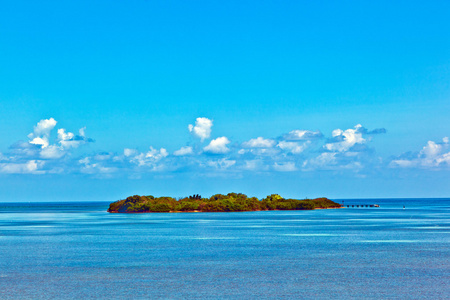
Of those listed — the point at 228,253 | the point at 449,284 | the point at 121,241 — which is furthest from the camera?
the point at 121,241

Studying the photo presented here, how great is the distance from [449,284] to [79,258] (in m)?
31.6

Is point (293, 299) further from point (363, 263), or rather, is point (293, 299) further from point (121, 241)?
point (121, 241)

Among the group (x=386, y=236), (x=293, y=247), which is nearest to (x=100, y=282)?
(x=293, y=247)

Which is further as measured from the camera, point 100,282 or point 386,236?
point 386,236

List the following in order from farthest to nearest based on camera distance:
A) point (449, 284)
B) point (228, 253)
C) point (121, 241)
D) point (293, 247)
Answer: point (121, 241) < point (293, 247) < point (228, 253) < point (449, 284)

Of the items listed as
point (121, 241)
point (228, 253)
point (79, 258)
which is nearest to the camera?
point (79, 258)

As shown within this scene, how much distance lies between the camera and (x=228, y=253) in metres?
55.5

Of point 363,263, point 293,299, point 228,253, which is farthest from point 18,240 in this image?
point 293,299

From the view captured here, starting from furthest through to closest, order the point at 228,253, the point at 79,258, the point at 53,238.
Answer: the point at 53,238 → the point at 228,253 → the point at 79,258

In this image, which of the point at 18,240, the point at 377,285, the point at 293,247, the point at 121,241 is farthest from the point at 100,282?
the point at 18,240

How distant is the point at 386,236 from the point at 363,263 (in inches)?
1238

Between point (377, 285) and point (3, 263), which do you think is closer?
point (377, 285)

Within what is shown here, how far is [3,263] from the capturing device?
48188 mm

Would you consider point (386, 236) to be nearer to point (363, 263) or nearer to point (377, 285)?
point (363, 263)
